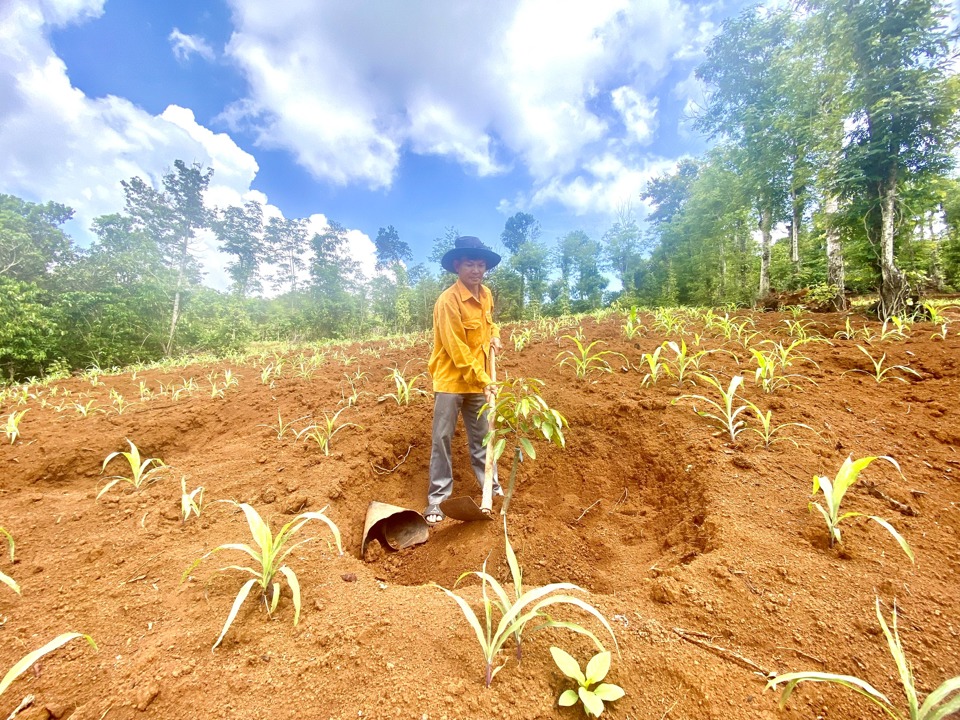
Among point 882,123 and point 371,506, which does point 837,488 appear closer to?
point 371,506

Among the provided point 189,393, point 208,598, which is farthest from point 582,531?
point 189,393

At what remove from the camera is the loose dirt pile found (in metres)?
1.09

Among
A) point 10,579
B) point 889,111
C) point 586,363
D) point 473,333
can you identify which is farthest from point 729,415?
point 889,111

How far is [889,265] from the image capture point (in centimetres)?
555

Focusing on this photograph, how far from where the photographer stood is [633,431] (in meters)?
2.73

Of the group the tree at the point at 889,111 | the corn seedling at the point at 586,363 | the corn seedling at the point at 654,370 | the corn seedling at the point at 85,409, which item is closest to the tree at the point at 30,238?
the corn seedling at the point at 85,409

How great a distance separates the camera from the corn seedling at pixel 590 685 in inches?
38.1

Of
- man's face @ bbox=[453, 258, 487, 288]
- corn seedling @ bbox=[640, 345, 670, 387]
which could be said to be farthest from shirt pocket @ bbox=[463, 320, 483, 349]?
corn seedling @ bbox=[640, 345, 670, 387]

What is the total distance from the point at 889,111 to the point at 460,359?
306 inches

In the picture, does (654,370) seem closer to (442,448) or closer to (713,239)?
(442,448)

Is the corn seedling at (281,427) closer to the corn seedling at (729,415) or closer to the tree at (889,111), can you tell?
the corn seedling at (729,415)

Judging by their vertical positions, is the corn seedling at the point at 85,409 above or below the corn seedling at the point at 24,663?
above

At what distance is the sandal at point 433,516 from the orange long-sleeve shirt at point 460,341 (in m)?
0.91

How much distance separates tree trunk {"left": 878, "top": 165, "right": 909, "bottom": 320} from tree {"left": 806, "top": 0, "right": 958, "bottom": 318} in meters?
0.01
